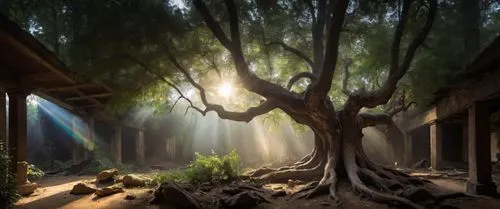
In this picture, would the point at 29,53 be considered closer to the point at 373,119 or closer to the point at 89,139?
the point at 89,139

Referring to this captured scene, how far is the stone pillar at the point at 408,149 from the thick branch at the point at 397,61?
10.5 m

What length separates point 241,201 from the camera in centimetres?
699

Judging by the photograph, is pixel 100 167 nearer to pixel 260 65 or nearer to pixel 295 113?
pixel 260 65

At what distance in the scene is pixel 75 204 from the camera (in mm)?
7602

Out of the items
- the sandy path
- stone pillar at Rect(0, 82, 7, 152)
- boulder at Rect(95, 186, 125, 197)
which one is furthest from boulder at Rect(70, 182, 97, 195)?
stone pillar at Rect(0, 82, 7, 152)

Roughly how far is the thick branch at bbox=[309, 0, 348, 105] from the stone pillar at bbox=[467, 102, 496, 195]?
3.35 m

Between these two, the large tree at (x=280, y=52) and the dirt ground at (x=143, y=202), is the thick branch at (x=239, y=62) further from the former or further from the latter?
the dirt ground at (x=143, y=202)

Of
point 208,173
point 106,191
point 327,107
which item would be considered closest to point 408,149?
point 327,107

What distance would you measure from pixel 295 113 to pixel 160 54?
12.7ft

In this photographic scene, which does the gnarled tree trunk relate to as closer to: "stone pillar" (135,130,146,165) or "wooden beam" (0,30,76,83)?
"wooden beam" (0,30,76,83)

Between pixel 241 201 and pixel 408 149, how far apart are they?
1477 centimetres

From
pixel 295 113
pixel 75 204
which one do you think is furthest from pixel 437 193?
pixel 75 204

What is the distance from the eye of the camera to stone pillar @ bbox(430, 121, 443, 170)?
1356 centimetres

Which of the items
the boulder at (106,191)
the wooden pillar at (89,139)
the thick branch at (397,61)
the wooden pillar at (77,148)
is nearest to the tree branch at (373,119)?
the thick branch at (397,61)
